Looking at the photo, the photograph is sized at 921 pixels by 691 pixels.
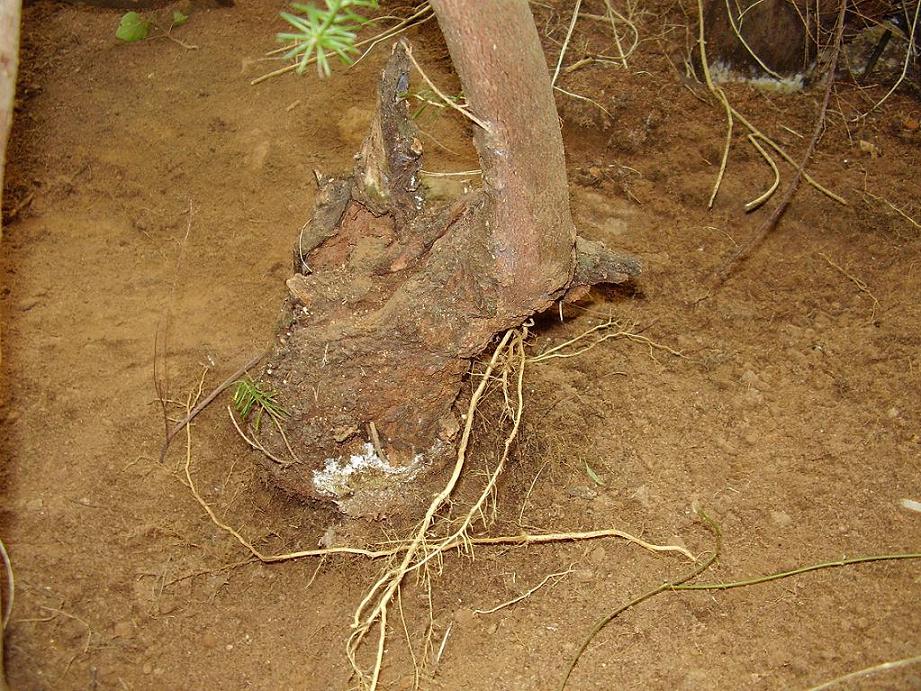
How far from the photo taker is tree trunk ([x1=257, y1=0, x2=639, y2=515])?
152 cm

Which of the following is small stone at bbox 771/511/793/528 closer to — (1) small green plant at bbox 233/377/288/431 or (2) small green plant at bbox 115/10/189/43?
(1) small green plant at bbox 233/377/288/431

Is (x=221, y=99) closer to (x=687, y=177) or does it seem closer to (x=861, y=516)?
(x=687, y=177)

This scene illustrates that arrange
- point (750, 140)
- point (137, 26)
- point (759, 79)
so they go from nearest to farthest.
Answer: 1. point (750, 140)
2. point (759, 79)
3. point (137, 26)

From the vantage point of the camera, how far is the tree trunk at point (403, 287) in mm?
1524

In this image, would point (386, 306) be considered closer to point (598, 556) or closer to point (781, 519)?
point (598, 556)

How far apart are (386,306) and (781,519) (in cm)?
95

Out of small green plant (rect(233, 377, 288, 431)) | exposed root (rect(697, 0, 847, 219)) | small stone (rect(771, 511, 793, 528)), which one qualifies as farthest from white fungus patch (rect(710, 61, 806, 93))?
small green plant (rect(233, 377, 288, 431))

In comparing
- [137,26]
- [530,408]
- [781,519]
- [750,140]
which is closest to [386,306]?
[530,408]

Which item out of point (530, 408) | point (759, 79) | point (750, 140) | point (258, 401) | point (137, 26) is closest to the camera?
point (258, 401)

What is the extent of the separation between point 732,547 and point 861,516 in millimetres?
275

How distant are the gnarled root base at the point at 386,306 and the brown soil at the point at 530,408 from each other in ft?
0.72

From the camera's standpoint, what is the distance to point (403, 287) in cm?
169

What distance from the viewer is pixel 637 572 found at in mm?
1709

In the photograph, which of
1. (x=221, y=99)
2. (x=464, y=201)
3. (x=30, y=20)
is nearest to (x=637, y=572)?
(x=464, y=201)
